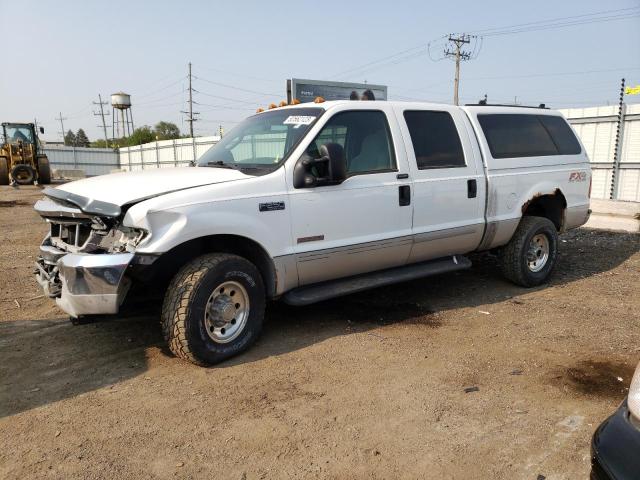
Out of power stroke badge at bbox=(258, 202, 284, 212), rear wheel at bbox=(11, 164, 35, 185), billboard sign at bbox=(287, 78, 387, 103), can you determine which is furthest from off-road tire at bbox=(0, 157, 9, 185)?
power stroke badge at bbox=(258, 202, 284, 212)

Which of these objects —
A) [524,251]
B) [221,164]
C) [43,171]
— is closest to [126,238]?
[221,164]

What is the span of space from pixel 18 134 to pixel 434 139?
2623cm

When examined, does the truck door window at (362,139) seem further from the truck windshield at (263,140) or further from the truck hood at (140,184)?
the truck hood at (140,184)

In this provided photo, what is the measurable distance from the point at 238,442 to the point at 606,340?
339 cm

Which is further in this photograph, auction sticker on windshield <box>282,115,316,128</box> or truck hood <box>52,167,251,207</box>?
auction sticker on windshield <box>282,115,316,128</box>

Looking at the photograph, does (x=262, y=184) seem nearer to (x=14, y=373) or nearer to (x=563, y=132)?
(x=14, y=373)

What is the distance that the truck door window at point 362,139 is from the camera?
4.68 m

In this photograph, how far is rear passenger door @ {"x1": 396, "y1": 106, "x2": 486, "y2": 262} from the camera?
512 cm

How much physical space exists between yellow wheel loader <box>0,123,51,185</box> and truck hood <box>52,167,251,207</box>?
2336 centimetres

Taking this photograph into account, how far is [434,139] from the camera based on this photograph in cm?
531

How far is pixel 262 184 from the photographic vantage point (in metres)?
4.16

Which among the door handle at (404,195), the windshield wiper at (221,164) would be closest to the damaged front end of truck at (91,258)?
the windshield wiper at (221,164)

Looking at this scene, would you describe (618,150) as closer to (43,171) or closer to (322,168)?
(322,168)

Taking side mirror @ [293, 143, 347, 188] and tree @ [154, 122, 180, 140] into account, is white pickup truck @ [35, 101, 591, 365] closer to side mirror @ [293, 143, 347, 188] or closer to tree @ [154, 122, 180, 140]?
side mirror @ [293, 143, 347, 188]
